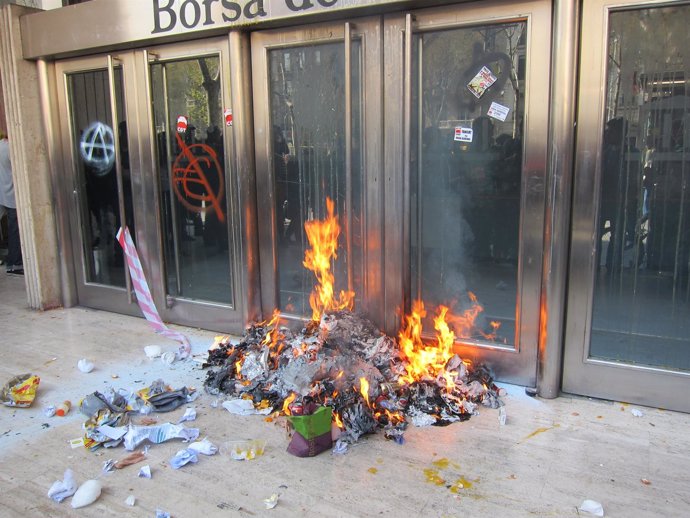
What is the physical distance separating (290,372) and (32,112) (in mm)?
4398

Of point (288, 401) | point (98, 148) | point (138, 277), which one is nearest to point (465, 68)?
point (288, 401)

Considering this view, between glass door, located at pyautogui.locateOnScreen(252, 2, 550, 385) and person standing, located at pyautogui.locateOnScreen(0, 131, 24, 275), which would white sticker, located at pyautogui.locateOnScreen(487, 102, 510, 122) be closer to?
glass door, located at pyautogui.locateOnScreen(252, 2, 550, 385)

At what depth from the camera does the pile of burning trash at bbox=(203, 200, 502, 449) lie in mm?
3648

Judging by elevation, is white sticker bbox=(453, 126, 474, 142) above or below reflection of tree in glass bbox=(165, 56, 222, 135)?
below

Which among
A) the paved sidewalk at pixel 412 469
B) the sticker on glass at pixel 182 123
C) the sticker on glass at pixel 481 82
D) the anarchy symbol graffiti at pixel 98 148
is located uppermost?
the sticker on glass at pixel 481 82

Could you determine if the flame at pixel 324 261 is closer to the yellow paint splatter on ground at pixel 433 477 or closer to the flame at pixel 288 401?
the flame at pixel 288 401

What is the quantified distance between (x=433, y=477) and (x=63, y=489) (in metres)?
2.00

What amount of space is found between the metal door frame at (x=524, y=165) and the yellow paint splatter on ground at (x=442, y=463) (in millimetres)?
1170

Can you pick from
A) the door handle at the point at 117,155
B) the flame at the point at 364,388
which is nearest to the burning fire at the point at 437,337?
the flame at the point at 364,388

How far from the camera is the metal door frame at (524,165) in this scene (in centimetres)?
376

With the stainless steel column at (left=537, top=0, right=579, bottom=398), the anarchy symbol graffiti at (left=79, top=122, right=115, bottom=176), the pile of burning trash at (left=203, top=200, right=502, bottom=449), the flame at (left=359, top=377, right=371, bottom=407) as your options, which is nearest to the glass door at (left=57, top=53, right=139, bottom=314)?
the anarchy symbol graffiti at (left=79, top=122, right=115, bottom=176)

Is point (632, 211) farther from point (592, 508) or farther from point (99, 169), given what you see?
point (99, 169)

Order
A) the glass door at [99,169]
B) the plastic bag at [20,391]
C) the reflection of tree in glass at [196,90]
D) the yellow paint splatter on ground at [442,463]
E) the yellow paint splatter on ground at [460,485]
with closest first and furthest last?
the yellow paint splatter on ground at [460,485], the yellow paint splatter on ground at [442,463], the plastic bag at [20,391], the reflection of tree in glass at [196,90], the glass door at [99,169]

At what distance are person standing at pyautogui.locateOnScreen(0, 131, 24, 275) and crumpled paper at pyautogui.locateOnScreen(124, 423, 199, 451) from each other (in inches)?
236
